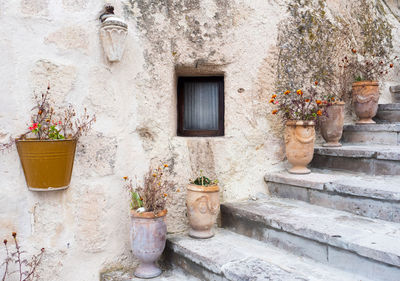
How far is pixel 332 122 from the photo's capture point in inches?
119

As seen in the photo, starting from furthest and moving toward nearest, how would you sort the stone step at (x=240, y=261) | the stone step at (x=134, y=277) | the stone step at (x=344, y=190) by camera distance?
the stone step at (x=134, y=277) → the stone step at (x=344, y=190) → the stone step at (x=240, y=261)

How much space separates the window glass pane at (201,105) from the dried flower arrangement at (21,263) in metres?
1.51

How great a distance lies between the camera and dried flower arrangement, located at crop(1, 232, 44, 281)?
196cm

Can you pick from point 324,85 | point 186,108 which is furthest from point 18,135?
point 324,85

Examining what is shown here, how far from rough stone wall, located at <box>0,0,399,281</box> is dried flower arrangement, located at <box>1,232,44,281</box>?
0.19ft

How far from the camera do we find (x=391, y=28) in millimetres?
4309

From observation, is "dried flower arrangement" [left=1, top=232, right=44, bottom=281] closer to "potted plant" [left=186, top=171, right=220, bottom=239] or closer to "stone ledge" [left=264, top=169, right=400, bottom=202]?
"potted plant" [left=186, top=171, right=220, bottom=239]

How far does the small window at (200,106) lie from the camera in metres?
2.90

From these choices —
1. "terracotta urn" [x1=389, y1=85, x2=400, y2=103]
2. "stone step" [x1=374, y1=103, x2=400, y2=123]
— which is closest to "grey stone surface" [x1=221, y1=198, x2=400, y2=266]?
"stone step" [x1=374, y1=103, x2=400, y2=123]

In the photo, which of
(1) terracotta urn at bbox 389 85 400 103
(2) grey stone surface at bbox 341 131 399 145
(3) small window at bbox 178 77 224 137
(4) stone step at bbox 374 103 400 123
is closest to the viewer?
(3) small window at bbox 178 77 224 137

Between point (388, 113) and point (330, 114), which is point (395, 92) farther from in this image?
point (330, 114)

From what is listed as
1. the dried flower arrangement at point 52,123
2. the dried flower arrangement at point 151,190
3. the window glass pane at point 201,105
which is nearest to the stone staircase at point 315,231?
the dried flower arrangement at point 151,190

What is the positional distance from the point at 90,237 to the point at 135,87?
3.52ft

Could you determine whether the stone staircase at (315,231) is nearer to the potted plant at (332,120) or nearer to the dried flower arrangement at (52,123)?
the potted plant at (332,120)
